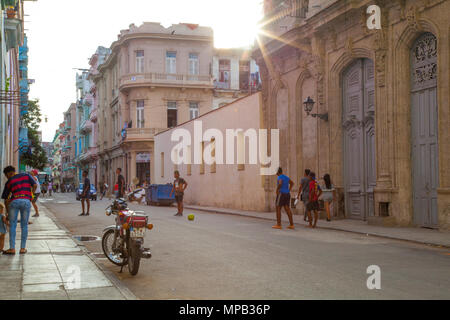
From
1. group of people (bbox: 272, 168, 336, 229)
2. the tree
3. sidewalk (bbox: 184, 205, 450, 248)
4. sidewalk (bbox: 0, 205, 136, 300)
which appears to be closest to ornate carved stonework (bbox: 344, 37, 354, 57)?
group of people (bbox: 272, 168, 336, 229)

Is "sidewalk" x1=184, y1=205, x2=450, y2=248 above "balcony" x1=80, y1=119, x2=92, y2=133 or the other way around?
the other way around

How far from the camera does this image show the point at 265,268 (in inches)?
334

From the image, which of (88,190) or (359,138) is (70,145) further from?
(359,138)

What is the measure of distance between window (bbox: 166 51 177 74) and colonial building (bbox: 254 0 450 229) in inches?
1079

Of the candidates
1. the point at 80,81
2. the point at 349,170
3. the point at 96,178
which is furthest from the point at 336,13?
the point at 80,81

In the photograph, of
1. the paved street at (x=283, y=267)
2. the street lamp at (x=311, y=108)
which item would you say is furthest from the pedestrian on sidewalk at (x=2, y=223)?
the street lamp at (x=311, y=108)

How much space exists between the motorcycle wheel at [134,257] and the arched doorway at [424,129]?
947 cm

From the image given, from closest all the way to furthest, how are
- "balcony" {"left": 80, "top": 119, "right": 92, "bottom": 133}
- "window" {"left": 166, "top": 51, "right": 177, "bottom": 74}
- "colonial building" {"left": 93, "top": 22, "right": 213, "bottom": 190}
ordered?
"colonial building" {"left": 93, "top": 22, "right": 213, "bottom": 190} < "window" {"left": 166, "top": 51, "right": 177, "bottom": 74} < "balcony" {"left": 80, "top": 119, "right": 92, "bottom": 133}

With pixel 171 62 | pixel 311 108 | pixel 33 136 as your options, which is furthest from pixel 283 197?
→ pixel 33 136

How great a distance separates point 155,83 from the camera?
4925 cm

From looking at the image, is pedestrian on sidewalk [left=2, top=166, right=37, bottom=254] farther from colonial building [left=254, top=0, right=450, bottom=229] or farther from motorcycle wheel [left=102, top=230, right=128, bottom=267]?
colonial building [left=254, top=0, right=450, bottom=229]

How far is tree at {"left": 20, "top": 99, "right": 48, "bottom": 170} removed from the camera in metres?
53.6

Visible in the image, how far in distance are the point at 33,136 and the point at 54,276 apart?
171 feet

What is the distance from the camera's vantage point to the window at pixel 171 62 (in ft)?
166
